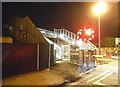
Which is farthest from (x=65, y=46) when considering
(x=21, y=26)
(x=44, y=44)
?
(x=21, y=26)

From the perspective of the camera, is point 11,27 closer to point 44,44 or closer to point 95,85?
point 44,44

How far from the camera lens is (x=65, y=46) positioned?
2133 cm

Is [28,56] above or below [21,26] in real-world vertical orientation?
below

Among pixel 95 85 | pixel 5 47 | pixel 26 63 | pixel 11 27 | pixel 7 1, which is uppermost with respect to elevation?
pixel 7 1

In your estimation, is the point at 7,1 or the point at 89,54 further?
the point at 89,54

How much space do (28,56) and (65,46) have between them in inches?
376

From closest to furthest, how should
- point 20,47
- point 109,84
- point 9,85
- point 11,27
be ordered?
point 9,85, point 109,84, point 20,47, point 11,27

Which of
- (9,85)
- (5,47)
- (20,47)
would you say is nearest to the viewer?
(9,85)

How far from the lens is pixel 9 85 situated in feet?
28.3

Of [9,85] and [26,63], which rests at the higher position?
[26,63]

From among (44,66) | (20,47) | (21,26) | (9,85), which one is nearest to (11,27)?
(21,26)

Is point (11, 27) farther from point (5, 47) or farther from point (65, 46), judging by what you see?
point (65, 46)

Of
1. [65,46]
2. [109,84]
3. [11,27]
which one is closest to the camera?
[109,84]

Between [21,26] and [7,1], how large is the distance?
1.80 meters
